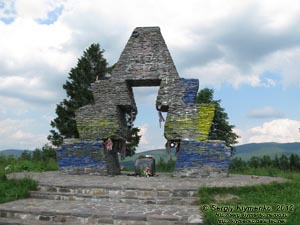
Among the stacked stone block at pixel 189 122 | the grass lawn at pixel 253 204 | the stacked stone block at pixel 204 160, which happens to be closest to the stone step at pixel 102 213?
the grass lawn at pixel 253 204

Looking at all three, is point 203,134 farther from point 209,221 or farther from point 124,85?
point 209,221

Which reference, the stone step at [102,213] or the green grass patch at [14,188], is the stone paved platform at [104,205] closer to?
the stone step at [102,213]

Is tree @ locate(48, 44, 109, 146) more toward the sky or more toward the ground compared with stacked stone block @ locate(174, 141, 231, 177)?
more toward the sky

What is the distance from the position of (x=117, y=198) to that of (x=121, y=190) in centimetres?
34

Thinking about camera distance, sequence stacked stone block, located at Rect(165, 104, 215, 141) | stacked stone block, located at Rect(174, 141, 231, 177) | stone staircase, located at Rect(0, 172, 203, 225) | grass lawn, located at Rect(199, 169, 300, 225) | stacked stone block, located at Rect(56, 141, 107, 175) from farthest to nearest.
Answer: stacked stone block, located at Rect(56, 141, 107, 175)
stacked stone block, located at Rect(165, 104, 215, 141)
stacked stone block, located at Rect(174, 141, 231, 177)
stone staircase, located at Rect(0, 172, 203, 225)
grass lawn, located at Rect(199, 169, 300, 225)

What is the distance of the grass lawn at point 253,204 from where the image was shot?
22.6 feet

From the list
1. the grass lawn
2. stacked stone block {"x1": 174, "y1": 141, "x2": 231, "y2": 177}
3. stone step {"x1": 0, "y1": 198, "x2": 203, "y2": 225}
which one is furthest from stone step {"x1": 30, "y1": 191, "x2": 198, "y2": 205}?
stacked stone block {"x1": 174, "y1": 141, "x2": 231, "y2": 177}

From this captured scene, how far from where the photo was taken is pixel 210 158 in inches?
502

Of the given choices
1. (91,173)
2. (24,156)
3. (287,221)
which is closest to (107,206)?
(287,221)

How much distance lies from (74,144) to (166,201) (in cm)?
593

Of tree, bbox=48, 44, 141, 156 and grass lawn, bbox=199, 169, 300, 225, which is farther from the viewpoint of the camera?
tree, bbox=48, 44, 141, 156

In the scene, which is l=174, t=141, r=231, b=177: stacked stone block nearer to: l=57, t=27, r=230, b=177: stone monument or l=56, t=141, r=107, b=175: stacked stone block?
l=57, t=27, r=230, b=177: stone monument

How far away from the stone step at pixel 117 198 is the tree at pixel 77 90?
16391 millimetres

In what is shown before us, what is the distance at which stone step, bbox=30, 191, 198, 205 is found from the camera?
882 centimetres
